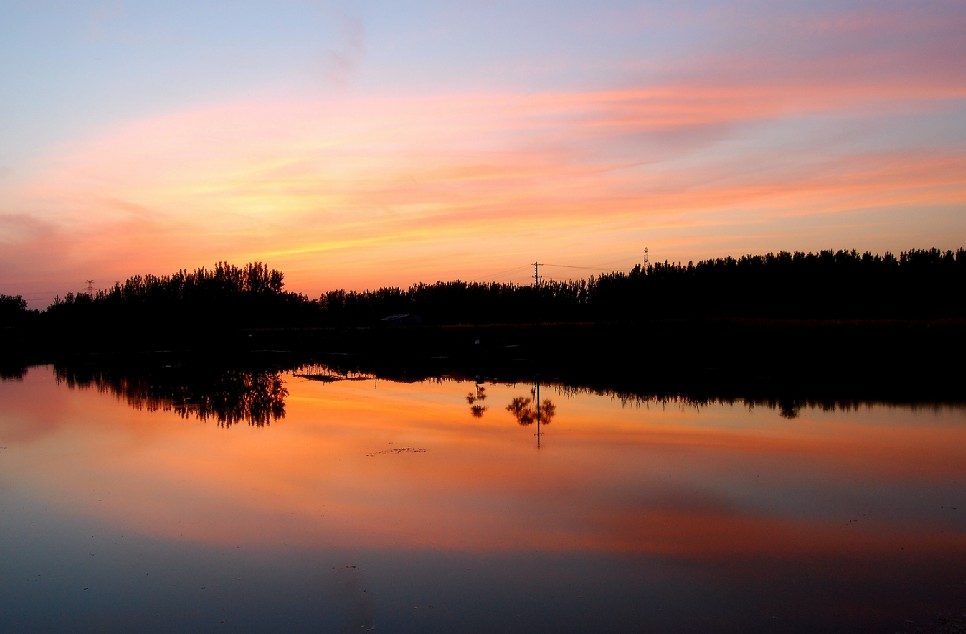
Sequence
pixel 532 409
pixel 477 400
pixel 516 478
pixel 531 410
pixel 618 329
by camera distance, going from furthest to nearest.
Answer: pixel 618 329, pixel 477 400, pixel 532 409, pixel 531 410, pixel 516 478

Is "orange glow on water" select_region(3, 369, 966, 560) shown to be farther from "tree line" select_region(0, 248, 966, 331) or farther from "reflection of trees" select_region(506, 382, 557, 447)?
"tree line" select_region(0, 248, 966, 331)

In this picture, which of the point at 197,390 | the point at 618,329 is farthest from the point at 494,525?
the point at 618,329

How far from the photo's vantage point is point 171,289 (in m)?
139

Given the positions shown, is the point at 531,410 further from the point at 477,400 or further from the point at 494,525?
the point at 494,525

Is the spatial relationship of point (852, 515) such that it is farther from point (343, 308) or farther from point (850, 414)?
point (343, 308)

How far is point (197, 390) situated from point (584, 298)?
3601 inches

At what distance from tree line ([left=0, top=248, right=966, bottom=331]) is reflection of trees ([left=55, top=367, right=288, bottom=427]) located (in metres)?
40.2

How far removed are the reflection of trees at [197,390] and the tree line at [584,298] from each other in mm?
40172

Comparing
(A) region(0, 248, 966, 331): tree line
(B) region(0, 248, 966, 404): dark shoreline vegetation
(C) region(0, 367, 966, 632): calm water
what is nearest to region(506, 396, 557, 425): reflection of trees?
(C) region(0, 367, 966, 632): calm water

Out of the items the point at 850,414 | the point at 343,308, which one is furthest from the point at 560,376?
the point at 343,308

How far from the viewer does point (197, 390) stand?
102 ft

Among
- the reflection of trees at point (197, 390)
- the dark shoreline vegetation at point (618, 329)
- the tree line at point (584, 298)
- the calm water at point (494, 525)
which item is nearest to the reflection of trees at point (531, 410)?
the calm water at point (494, 525)

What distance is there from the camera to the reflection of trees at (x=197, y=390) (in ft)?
78.4

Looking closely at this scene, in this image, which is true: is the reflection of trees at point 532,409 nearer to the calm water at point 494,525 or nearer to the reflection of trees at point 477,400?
the calm water at point 494,525
